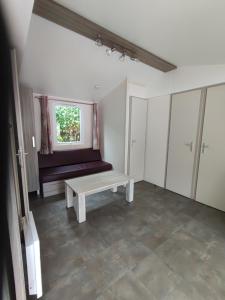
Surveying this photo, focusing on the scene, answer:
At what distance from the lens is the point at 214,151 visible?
2430 mm

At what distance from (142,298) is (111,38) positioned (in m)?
2.77

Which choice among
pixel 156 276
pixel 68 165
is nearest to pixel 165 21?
pixel 156 276

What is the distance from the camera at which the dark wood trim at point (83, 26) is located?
1.57m

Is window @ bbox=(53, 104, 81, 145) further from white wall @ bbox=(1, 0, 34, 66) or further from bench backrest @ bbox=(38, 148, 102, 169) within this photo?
white wall @ bbox=(1, 0, 34, 66)

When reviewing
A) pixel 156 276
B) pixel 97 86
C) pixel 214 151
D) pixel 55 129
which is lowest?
pixel 156 276

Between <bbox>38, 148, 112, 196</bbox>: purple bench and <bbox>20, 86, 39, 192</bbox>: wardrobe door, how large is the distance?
0.14 metres

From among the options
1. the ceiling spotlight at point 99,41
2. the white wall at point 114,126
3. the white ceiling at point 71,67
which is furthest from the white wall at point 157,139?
the ceiling spotlight at point 99,41

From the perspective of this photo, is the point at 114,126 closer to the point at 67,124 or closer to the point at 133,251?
the point at 67,124

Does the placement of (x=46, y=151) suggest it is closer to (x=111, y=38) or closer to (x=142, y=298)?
(x=111, y=38)

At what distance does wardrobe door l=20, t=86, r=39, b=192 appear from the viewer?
8.13 feet

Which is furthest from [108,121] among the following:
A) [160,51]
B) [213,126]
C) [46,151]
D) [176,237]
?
[176,237]

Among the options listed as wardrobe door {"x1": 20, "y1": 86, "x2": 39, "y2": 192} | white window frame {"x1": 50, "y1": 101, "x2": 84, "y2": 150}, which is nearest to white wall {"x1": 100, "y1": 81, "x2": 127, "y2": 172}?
white window frame {"x1": 50, "y1": 101, "x2": 84, "y2": 150}

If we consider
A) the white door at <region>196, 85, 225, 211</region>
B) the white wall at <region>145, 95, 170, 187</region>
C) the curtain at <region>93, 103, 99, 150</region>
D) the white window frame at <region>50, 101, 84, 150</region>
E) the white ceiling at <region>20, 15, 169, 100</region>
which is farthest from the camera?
the curtain at <region>93, 103, 99, 150</region>

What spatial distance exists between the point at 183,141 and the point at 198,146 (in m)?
0.28
